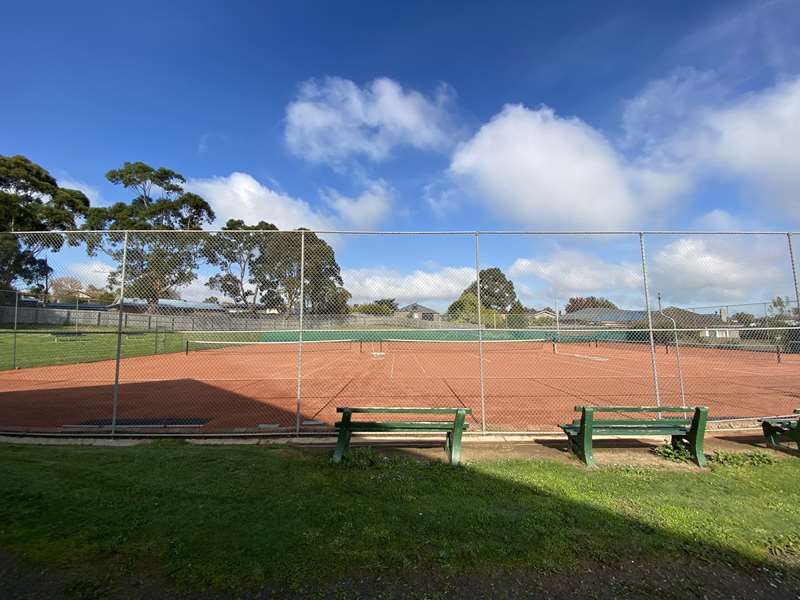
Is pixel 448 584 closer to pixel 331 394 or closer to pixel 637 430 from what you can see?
pixel 637 430

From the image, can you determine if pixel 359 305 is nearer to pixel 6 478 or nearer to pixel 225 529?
pixel 225 529

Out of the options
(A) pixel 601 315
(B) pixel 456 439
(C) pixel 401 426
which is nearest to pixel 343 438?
(C) pixel 401 426

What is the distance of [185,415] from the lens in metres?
7.75

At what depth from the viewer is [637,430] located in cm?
499

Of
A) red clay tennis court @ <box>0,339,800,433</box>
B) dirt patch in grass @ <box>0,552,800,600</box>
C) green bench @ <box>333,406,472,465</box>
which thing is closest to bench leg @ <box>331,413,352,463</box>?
green bench @ <box>333,406,472,465</box>

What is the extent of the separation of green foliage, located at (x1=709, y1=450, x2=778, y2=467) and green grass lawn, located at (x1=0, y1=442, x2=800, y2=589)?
0.33ft

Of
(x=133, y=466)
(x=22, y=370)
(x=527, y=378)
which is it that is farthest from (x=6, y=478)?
(x=22, y=370)

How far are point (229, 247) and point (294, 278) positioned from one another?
3.89 feet

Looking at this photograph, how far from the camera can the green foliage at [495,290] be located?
6.91 m

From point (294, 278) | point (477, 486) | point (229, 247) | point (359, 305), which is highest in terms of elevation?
point (229, 247)

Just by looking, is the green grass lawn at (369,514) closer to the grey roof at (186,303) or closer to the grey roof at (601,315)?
the grey roof at (186,303)

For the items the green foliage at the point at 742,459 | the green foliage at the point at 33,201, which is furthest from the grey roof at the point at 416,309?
the green foliage at the point at 33,201

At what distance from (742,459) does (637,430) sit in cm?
127

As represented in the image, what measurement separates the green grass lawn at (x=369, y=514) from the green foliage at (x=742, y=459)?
10 centimetres
